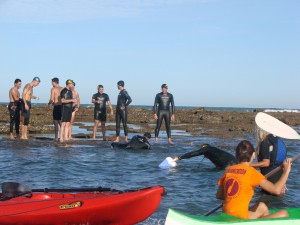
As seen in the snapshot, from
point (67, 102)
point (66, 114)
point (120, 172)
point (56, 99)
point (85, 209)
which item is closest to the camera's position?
point (85, 209)

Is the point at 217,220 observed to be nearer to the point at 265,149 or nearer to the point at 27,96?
the point at 265,149

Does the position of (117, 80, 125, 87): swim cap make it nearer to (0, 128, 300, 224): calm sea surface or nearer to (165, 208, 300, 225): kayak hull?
(0, 128, 300, 224): calm sea surface

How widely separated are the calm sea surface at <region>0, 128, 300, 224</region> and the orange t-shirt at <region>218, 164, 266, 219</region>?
75.5 inches

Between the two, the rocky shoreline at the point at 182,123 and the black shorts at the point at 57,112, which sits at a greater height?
the black shorts at the point at 57,112

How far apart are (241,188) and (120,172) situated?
20.1ft

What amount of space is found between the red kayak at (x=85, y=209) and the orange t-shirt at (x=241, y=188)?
1338mm

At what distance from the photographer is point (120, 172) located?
36.6 ft

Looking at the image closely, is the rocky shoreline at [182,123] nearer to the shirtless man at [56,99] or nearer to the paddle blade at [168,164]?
the shirtless man at [56,99]

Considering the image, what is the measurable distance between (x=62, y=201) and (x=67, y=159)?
640 centimetres

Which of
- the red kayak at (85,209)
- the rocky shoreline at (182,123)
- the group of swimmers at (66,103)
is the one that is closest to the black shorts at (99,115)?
Answer: the group of swimmers at (66,103)

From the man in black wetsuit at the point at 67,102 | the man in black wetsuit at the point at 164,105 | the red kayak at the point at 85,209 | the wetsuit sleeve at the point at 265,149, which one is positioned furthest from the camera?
the man in black wetsuit at the point at 164,105

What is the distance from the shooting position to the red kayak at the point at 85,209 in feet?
20.8

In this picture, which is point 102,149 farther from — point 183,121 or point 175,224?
point 183,121

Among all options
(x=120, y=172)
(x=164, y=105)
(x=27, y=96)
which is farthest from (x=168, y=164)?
(x=27, y=96)
